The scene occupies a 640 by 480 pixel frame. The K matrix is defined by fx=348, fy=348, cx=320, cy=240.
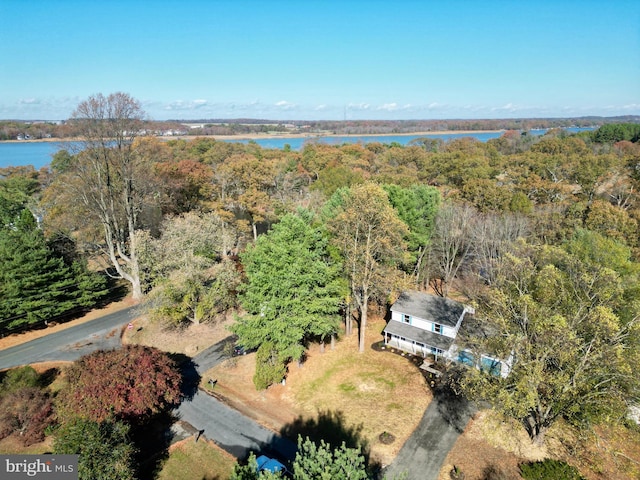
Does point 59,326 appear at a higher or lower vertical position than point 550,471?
lower

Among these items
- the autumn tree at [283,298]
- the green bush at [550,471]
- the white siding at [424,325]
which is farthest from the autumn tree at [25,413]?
the green bush at [550,471]

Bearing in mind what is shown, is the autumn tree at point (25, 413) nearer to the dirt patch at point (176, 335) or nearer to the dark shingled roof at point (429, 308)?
the dirt patch at point (176, 335)

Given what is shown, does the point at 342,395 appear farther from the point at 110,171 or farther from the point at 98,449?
the point at 110,171

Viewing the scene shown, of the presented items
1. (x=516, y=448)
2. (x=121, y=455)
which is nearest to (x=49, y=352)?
(x=121, y=455)

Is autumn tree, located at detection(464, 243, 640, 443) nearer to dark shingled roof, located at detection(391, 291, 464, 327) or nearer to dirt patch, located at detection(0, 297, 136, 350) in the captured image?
dark shingled roof, located at detection(391, 291, 464, 327)

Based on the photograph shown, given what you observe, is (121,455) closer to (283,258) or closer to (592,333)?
(283,258)

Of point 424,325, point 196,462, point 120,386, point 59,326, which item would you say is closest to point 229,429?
point 196,462

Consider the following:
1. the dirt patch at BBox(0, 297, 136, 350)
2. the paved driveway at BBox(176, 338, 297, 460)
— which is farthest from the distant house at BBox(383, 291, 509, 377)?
the dirt patch at BBox(0, 297, 136, 350)
